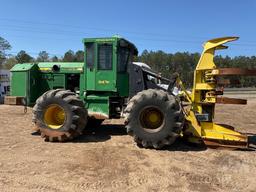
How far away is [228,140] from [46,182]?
4.63 meters

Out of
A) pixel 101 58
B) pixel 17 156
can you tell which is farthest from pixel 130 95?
pixel 17 156

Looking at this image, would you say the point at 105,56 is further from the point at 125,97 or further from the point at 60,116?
the point at 60,116

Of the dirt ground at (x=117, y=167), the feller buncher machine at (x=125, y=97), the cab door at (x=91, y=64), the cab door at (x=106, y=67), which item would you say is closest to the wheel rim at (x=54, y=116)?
the feller buncher machine at (x=125, y=97)

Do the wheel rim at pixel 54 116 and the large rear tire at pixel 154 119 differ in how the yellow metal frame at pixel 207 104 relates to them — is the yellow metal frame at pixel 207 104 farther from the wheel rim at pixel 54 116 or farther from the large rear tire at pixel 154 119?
the wheel rim at pixel 54 116

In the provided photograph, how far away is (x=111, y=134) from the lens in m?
10.6

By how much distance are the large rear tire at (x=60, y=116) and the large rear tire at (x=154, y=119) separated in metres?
1.43

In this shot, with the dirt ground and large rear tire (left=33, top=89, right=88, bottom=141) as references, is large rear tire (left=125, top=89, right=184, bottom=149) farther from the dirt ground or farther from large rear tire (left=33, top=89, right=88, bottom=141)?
large rear tire (left=33, top=89, right=88, bottom=141)

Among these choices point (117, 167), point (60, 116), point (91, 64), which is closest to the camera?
point (117, 167)

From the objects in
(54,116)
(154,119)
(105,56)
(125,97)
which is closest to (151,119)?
(154,119)

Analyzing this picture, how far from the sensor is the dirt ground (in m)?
5.99

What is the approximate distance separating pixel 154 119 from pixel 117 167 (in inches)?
89.5

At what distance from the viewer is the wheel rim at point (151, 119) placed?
8.77 metres

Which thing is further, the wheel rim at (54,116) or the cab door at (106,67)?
the cab door at (106,67)

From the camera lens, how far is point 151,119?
8.95 metres
